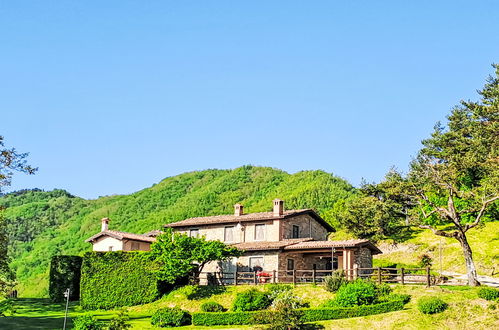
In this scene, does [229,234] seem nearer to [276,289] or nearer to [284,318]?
[276,289]

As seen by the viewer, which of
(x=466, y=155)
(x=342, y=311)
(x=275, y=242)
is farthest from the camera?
(x=466, y=155)

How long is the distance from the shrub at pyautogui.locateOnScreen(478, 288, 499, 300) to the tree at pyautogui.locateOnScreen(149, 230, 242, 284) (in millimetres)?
18041

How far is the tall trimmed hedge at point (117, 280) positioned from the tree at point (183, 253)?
54.4 inches

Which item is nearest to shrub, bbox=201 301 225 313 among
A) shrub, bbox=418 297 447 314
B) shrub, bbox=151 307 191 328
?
shrub, bbox=151 307 191 328

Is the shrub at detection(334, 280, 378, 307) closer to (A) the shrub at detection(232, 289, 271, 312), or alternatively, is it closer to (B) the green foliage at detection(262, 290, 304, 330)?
(B) the green foliage at detection(262, 290, 304, 330)

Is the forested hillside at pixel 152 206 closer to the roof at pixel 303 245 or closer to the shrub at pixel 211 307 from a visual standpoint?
the roof at pixel 303 245

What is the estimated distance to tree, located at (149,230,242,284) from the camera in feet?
147

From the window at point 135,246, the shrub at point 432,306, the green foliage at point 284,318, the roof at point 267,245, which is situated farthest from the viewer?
the window at point 135,246

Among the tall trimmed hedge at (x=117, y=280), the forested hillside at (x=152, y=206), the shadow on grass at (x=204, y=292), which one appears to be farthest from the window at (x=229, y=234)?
the forested hillside at (x=152, y=206)

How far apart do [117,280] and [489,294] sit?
26.7 m

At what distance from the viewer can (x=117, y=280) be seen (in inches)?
1811

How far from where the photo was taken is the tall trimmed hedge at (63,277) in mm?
48966

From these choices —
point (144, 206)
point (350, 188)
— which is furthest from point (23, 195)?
point (350, 188)

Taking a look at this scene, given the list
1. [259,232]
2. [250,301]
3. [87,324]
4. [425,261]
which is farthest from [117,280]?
[425,261]
